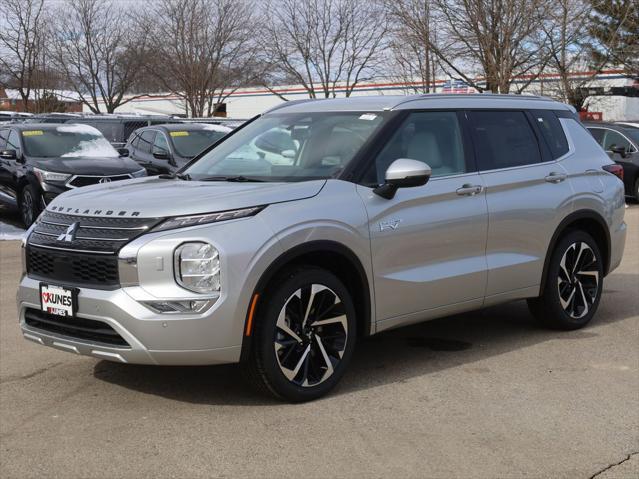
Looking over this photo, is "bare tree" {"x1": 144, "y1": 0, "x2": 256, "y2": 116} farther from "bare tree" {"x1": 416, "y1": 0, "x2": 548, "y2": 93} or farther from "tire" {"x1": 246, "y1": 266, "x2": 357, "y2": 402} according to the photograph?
"tire" {"x1": 246, "y1": 266, "x2": 357, "y2": 402}

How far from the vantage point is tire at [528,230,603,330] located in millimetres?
6551

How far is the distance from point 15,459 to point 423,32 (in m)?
24.4

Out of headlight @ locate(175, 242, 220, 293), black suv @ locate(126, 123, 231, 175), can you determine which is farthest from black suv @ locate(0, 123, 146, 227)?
headlight @ locate(175, 242, 220, 293)

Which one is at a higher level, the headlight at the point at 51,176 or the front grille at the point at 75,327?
the headlight at the point at 51,176

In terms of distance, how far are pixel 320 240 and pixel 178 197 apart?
81cm

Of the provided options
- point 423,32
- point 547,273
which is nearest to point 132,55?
point 423,32

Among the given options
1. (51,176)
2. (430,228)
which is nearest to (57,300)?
(430,228)

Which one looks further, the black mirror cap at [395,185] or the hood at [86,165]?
the hood at [86,165]

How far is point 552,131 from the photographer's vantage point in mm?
6777

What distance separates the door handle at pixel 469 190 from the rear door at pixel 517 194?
10 cm

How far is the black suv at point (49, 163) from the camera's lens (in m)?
12.9

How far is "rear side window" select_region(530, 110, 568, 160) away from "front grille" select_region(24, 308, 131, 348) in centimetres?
366

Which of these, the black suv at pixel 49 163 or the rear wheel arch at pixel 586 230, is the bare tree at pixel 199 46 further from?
the rear wheel arch at pixel 586 230

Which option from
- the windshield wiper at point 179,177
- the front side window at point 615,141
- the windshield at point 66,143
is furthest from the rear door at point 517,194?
the front side window at point 615,141
